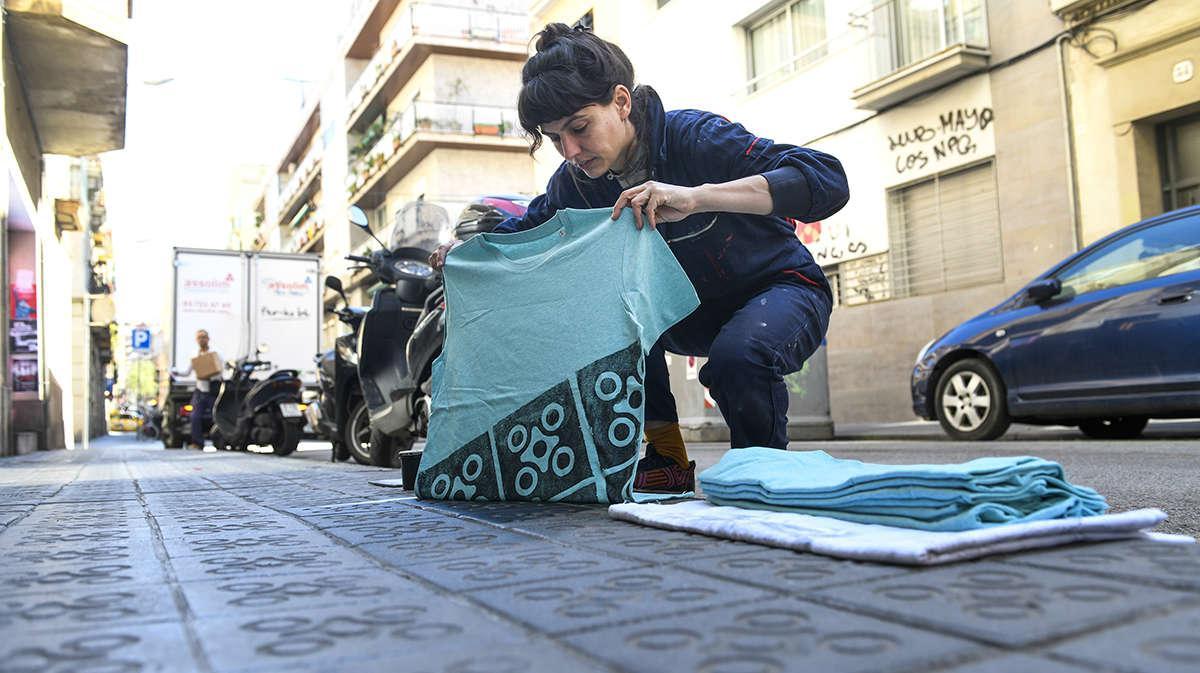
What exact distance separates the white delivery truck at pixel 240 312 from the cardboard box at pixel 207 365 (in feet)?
8.06

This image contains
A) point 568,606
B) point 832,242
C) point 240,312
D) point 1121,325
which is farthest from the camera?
point 240,312

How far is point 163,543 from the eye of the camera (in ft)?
8.35

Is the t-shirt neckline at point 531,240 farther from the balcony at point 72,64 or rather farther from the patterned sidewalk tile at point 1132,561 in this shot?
the balcony at point 72,64

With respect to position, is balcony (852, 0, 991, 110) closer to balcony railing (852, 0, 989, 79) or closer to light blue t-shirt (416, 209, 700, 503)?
balcony railing (852, 0, 989, 79)

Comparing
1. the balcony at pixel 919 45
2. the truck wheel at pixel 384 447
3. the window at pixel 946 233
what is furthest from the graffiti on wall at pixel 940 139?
the truck wheel at pixel 384 447

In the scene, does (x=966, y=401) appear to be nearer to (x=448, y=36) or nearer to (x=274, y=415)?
(x=274, y=415)

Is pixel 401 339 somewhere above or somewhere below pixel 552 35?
below

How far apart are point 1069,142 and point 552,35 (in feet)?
32.4

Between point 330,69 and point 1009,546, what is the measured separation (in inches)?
1716

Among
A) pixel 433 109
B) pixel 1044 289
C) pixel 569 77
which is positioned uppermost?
pixel 433 109

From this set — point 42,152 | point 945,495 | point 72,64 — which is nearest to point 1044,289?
point 945,495

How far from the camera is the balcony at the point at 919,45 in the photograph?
12.3 meters

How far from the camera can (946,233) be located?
13.0 meters

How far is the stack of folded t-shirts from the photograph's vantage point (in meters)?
2.00
